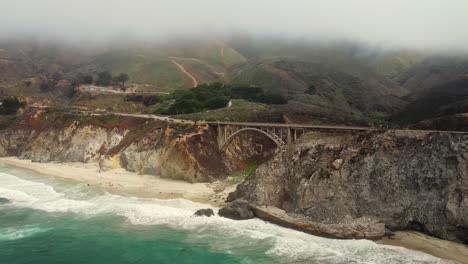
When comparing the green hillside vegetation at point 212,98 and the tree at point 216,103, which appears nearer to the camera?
the green hillside vegetation at point 212,98

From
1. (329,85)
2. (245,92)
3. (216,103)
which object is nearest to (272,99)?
(245,92)

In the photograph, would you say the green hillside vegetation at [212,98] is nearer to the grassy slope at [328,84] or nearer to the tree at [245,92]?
the tree at [245,92]

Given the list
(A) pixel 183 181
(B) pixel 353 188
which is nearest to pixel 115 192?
(A) pixel 183 181

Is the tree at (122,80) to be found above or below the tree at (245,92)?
above

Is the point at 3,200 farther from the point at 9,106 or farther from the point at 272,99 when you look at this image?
the point at 9,106

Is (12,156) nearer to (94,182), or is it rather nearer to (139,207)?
(94,182)

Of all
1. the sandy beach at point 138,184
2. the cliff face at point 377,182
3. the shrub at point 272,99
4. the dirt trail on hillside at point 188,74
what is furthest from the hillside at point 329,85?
the cliff face at point 377,182
